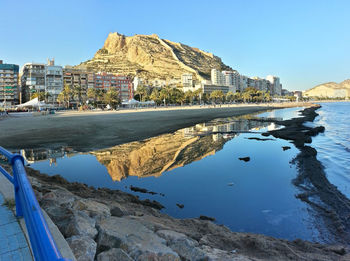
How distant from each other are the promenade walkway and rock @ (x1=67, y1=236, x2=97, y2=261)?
1.82 feet

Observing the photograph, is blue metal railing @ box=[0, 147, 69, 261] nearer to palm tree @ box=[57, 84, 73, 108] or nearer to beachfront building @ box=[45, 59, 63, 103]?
palm tree @ box=[57, 84, 73, 108]

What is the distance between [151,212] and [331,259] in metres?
4.19

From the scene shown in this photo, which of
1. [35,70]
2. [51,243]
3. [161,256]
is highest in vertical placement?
[35,70]

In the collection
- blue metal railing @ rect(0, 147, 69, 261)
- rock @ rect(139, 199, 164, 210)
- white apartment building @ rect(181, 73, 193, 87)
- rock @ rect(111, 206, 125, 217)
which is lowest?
rock @ rect(139, 199, 164, 210)

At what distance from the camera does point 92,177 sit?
10.7 meters

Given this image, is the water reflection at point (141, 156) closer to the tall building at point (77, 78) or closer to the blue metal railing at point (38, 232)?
the blue metal railing at point (38, 232)

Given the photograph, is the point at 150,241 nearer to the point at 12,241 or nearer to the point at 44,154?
the point at 12,241

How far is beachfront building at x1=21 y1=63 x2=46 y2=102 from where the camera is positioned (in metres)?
108

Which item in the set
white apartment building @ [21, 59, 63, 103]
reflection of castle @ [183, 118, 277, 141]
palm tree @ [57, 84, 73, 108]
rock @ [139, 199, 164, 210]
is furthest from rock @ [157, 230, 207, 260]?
white apartment building @ [21, 59, 63, 103]

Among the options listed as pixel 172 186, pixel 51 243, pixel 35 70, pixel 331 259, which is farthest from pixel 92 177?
pixel 35 70

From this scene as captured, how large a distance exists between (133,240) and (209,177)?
724 centimetres

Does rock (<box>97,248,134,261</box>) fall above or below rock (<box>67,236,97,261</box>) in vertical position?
below

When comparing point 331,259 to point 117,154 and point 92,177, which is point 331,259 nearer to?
point 92,177

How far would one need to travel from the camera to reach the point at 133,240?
12.3 ft
